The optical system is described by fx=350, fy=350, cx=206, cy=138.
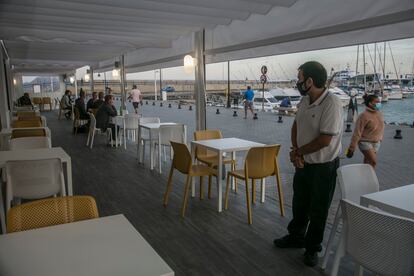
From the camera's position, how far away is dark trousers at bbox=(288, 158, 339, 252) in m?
2.75

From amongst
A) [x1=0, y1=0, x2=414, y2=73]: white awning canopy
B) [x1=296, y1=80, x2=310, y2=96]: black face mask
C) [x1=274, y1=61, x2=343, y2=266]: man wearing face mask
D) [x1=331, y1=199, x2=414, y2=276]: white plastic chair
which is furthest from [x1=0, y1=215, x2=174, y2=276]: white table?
[x1=0, y1=0, x2=414, y2=73]: white awning canopy

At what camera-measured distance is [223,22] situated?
554 centimetres

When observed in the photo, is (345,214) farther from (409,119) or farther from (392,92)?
(392,92)

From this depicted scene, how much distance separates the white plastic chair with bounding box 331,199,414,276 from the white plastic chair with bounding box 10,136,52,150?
3590 mm

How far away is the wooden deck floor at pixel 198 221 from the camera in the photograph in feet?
9.35

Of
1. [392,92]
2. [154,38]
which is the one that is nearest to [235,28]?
[154,38]

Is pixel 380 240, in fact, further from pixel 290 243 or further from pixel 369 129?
pixel 369 129

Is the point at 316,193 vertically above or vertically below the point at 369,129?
below

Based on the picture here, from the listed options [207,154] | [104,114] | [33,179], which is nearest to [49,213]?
[33,179]

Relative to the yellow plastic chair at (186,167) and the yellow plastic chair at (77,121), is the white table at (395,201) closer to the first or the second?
the yellow plastic chair at (186,167)

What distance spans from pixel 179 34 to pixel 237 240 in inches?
181

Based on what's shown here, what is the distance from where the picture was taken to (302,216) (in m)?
3.05

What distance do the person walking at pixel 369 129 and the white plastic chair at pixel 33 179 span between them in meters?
3.41

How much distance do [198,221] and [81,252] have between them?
236cm
